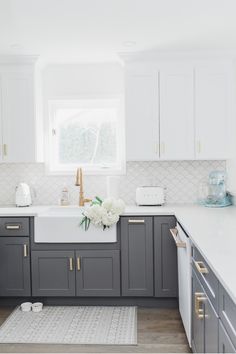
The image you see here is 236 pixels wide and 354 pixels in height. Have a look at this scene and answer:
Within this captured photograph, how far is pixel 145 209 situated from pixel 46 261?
3.25ft

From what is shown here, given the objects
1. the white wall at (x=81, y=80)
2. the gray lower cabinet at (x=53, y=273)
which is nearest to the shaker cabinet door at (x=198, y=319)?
the gray lower cabinet at (x=53, y=273)

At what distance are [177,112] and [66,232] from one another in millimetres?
1498

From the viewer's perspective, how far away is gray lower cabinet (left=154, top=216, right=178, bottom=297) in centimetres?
376

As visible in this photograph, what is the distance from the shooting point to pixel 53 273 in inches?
152

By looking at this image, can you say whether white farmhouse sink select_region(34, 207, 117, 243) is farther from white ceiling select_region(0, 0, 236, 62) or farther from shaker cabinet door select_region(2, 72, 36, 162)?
white ceiling select_region(0, 0, 236, 62)

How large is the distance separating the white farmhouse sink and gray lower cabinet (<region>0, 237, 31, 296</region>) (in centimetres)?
20

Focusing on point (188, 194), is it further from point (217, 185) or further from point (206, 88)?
point (206, 88)

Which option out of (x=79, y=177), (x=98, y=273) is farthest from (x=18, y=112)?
(x=98, y=273)

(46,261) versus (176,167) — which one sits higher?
(176,167)

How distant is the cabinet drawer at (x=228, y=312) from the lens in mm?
1581

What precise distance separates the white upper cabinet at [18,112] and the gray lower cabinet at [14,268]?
2.73ft

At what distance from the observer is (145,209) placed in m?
3.92

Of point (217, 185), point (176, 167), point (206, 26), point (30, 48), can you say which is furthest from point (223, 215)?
point (30, 48)

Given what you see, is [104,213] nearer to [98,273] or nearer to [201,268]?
[98,273]
